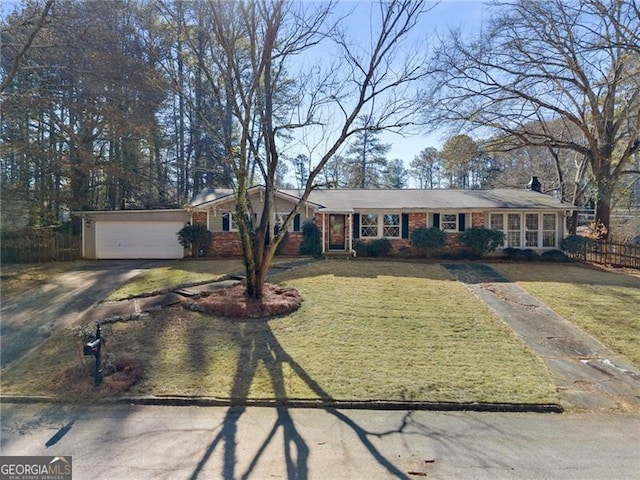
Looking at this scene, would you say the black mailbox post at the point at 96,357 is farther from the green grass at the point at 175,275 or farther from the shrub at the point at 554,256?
the shrub at the point at 554,256

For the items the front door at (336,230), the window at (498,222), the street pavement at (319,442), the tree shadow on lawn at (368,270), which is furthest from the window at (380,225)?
the street pavement at (319,442)

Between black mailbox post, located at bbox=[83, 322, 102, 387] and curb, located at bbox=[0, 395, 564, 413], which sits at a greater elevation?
black mailbox post, located at bbox=[83, 322, 102, 387]

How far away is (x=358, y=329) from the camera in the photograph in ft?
28.1

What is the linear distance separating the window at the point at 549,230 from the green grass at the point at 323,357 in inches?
443

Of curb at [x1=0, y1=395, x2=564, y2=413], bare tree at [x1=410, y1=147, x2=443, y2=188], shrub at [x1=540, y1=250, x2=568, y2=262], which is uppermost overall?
bare tree at [x1=410, y1=147, x2=443, y2=188]

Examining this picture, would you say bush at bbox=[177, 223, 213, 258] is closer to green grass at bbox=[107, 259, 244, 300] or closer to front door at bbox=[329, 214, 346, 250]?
green grass at bbox=[107, 259, 244, 300]

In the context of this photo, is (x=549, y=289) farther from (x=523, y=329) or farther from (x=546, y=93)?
(x=546, y=93)

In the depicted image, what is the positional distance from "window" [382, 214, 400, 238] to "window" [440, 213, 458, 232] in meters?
2.26

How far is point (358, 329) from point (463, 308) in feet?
11.3

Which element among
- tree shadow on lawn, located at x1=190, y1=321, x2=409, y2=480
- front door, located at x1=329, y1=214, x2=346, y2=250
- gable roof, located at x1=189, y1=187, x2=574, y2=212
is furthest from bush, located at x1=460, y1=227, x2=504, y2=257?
tree shadow on lawn, located at x1=190, y1=321, x2=409, y2=480

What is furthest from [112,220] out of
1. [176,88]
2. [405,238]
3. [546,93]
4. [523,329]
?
[546,93]

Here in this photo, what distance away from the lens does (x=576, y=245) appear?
59.5 ft

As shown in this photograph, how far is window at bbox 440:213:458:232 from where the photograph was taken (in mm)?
18953

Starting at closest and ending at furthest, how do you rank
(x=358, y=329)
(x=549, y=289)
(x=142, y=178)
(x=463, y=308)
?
(x=358, y=329), (x=463, y=308), (x=549, y=289), (x=142, y=178)
